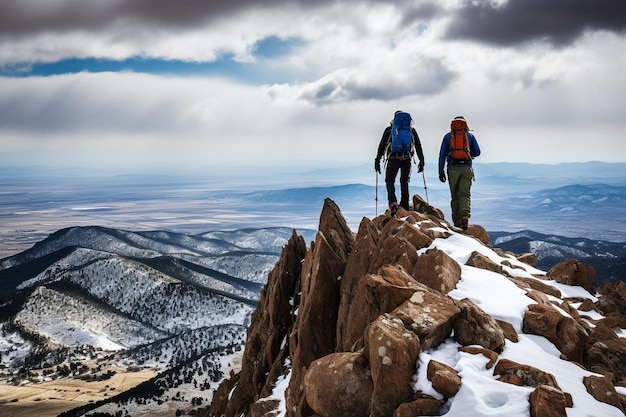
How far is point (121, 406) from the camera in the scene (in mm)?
167000

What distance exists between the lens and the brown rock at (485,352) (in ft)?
40.4

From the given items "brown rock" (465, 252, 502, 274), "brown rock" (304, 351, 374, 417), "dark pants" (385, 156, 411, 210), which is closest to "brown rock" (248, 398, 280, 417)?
"brown rock" (304, 351, 374, 417)

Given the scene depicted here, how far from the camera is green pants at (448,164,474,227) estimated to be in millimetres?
28062

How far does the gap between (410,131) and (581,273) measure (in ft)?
43.8

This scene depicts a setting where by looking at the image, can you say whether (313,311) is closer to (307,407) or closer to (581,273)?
(307,407)

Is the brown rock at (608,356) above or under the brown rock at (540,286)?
under

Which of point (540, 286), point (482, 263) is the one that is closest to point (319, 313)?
point (482, 263)

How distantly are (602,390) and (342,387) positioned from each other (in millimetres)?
7193

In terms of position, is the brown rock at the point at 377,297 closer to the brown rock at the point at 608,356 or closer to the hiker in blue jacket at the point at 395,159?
the brown rock at the point at 608,356

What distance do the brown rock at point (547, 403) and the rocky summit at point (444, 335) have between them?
0.02 meters

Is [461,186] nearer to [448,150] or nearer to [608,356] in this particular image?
[448,150]

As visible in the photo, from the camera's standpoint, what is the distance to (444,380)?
1106 cm

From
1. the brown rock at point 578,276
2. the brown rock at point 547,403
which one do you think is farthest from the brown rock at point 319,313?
the brown rock at point 547,403

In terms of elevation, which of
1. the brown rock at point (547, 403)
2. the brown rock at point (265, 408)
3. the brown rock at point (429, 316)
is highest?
the brown rock at point (429, 316)
